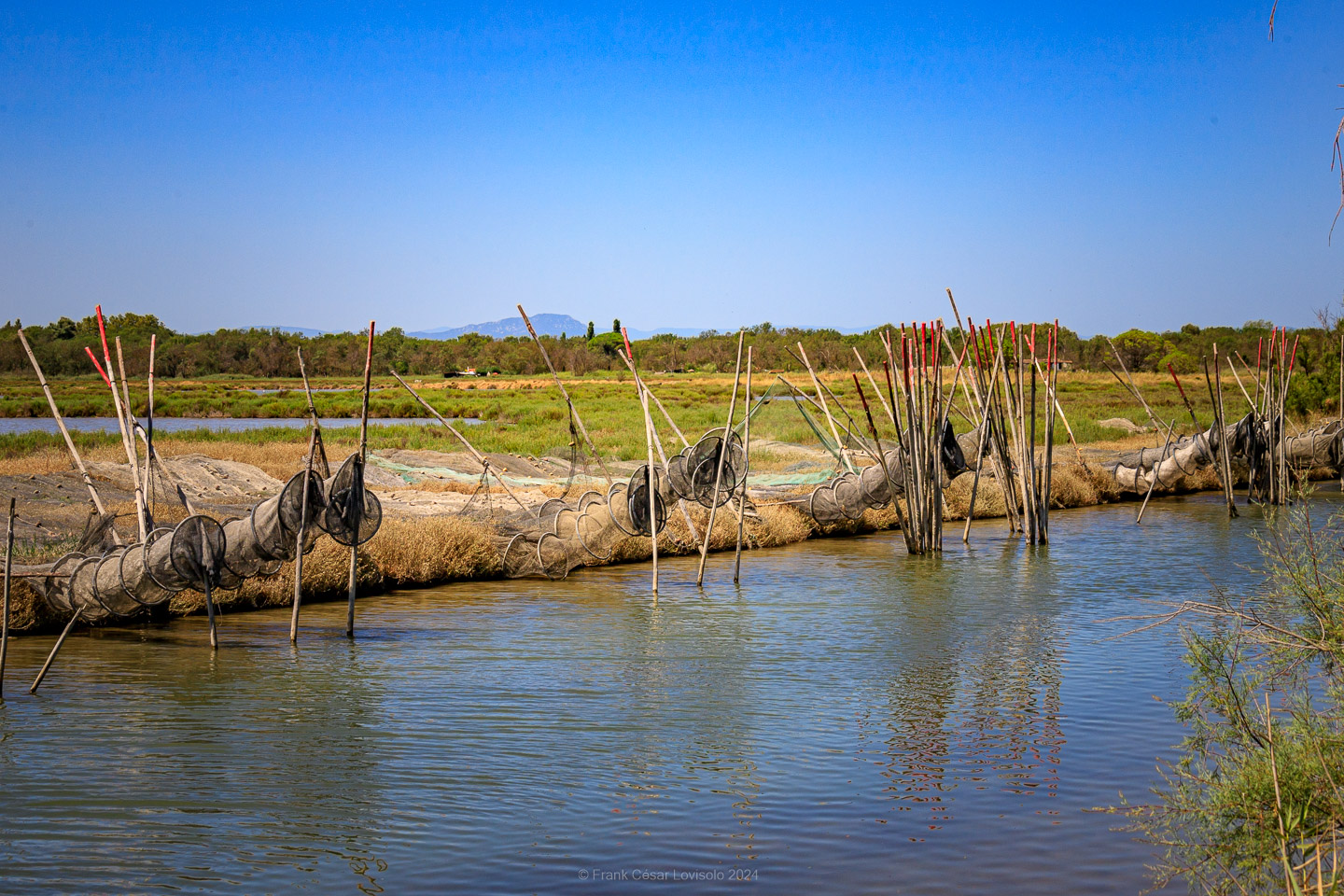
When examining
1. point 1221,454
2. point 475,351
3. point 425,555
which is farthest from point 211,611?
point 475,351

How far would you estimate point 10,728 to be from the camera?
23.5ft

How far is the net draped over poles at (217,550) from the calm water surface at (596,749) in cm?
58

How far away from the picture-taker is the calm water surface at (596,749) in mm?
5199

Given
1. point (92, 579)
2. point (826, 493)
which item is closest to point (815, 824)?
point (92, 579)

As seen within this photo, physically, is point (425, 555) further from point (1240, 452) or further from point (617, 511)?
point (1240, 452)

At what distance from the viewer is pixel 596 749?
270 inches

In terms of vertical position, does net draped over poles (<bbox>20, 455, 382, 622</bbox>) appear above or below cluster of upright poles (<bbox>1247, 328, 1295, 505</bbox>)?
below

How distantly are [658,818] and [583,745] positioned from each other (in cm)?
126

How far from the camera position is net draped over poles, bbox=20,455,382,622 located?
8969 millimetres

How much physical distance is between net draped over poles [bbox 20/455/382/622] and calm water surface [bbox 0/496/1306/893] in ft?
1.89

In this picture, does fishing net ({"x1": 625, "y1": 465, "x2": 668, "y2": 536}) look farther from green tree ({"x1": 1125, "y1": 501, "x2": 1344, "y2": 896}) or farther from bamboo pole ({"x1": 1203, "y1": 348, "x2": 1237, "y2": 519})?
bamboo pole ({"x1": 1203, "y1": 348, "x2": 1237, "y2": 519})

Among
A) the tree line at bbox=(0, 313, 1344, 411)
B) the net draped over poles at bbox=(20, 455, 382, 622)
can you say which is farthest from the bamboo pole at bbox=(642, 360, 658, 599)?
the tree line at bbox=(0, 313, 1344, 411)

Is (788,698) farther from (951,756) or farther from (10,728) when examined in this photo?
(10,728)

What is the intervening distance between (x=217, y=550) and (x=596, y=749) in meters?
4.10
